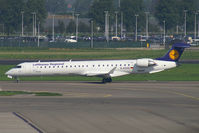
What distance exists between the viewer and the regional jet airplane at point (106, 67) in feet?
167

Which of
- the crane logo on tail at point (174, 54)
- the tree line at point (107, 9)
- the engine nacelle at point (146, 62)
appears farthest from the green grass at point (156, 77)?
the tree line at point (107, 9)

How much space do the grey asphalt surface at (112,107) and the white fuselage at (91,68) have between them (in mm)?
1444

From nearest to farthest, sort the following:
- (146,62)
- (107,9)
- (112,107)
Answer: (112,107), (146,62), (107,9)

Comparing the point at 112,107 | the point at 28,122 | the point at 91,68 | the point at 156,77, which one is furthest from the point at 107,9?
the point at 28,122

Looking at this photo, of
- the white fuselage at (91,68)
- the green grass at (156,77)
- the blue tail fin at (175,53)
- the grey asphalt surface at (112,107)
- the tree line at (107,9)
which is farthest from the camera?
the tree line at (107,9)

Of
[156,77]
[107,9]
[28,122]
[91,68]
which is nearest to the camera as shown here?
[28,122]

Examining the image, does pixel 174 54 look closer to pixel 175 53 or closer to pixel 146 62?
pixel 175 53

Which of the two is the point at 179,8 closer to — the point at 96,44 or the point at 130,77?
the point at 96,44

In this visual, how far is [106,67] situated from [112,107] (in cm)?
1657

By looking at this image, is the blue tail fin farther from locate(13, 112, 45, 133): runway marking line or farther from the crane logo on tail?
locate(13, 112, 45, 133): runway marking line

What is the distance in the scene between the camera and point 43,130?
2716 cm

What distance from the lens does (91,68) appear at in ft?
171

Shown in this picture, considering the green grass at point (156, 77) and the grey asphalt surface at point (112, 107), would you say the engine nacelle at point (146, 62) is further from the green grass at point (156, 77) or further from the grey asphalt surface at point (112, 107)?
the green grass at point (156, 77)

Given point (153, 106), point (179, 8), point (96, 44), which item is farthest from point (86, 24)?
point (153, 106)
